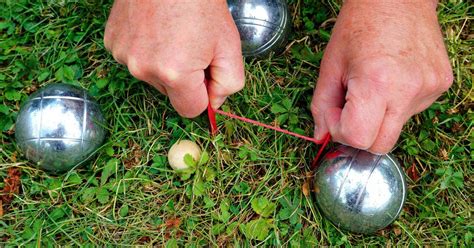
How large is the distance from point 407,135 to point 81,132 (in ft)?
5.16

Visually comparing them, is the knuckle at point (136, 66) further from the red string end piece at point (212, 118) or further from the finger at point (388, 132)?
the finger at point (388, 132)

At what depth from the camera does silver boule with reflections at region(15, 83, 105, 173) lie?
2.62 meters

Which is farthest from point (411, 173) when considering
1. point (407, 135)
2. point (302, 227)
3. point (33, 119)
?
point (33, 119)

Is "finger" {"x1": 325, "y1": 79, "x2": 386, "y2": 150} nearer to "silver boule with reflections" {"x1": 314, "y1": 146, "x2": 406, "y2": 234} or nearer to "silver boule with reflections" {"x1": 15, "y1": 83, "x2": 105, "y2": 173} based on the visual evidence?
"silver boule with reflections" {"x1": 314, "y1": 146, "x2": 406, "y2": 234}

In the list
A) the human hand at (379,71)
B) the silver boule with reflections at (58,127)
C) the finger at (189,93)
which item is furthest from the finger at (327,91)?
the silver boule with reflections at (58,127)

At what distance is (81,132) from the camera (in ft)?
8.75

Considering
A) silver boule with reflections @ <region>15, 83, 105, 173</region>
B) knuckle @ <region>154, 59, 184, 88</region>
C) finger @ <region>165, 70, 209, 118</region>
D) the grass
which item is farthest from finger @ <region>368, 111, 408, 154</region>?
silver boule with reflections @ <region>15, 83, 105, 173</region>

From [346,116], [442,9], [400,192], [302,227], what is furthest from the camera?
[442,9]

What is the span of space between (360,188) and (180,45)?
3.31 feet

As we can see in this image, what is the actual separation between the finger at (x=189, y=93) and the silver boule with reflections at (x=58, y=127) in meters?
0.53

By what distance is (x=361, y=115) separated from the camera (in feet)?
7.28

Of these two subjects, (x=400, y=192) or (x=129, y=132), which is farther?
(x=129, y=132)

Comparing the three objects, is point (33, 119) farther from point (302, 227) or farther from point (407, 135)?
point (407, 135)

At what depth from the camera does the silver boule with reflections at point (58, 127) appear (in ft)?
8.61
